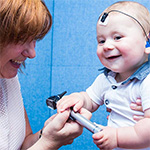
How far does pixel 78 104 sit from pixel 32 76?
1.27m

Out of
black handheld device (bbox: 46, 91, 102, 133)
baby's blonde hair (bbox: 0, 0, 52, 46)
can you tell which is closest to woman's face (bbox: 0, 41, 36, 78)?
baby's blonde hair (bbox: 0, 0, 52, 46)

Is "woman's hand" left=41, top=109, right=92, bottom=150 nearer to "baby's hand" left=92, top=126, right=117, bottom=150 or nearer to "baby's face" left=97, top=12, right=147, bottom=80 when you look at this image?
"baby's hand" left=92, top=126, right=117, bottom=150

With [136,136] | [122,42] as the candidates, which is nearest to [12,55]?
[122,42]

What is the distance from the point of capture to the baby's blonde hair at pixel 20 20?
69 centimetres

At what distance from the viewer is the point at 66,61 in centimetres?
200

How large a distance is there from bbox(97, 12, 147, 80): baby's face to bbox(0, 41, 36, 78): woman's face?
9.9 inches

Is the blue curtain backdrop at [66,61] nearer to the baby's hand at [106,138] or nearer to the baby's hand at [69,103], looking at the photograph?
the baby's hand at [69,103]

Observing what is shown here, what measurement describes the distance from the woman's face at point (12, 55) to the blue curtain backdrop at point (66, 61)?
1.14 metres

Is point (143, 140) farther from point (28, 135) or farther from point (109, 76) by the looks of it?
point (28, 135)

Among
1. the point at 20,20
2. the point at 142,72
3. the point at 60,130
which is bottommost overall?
the point at 60,130

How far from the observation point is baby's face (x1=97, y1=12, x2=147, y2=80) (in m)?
0.78

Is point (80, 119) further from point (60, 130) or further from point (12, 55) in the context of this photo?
point (12, 55)

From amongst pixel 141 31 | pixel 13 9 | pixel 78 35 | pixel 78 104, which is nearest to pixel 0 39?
pixel 13 9

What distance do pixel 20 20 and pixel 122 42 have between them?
33cm
